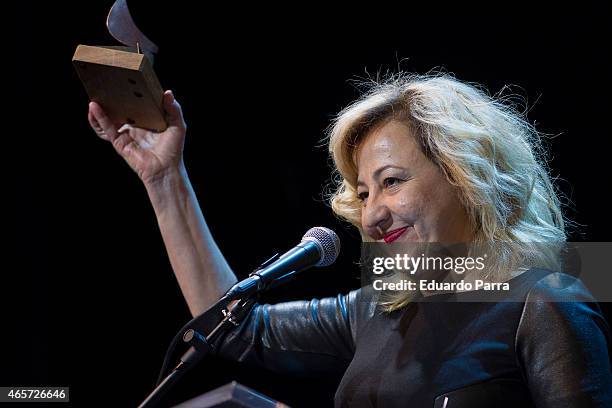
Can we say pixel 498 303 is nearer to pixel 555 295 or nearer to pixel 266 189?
pixel 555 295

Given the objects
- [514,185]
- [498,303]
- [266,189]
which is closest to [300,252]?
[498,303]

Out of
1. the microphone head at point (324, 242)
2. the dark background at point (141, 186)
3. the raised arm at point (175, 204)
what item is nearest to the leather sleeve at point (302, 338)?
the raised arm at point (175, 204)

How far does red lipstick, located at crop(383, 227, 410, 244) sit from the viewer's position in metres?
1.62

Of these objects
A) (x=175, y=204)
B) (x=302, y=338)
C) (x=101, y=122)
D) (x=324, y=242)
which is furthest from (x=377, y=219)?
(x=101, y=122)

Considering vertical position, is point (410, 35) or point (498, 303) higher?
point (410, 35)

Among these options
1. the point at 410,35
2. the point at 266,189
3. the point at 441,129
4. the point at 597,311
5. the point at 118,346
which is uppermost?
the point at 410,35

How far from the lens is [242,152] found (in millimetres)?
2842

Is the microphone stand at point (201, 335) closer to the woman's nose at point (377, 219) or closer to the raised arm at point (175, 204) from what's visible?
the woman's nose at point (377, 219)

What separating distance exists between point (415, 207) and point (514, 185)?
0.27m

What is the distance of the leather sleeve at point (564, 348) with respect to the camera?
1.31m

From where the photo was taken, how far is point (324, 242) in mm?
1486

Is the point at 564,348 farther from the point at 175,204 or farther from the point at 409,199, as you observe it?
the point at 175,204

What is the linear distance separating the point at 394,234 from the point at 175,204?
66cm

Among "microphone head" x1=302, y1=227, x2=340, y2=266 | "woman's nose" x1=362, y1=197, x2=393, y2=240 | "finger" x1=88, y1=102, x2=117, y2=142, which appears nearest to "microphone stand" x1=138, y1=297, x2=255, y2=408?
"microphone head" x1=302, y1=227, x2=340, y2=266
